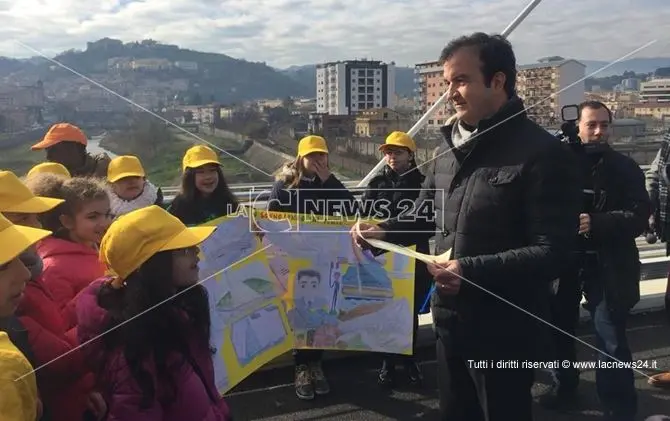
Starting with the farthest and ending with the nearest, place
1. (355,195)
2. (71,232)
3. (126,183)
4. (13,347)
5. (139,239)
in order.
Result: (355,195)
(126,183)
(71,232)
(139,239)
(13,347)

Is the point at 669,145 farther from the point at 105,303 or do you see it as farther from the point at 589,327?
the point at 105,303

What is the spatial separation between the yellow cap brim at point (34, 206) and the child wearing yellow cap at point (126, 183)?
1499 millimetres

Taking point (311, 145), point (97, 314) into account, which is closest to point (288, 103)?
point (311, 145)

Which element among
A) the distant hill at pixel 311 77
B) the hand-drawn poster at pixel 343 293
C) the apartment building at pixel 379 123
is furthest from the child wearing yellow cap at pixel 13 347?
the distant hill at pixel 311 77

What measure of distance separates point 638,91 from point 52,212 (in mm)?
3529

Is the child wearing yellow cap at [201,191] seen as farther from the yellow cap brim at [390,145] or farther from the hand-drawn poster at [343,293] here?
the yellow cap brim at [390,145]

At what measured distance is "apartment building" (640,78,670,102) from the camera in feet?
11.7

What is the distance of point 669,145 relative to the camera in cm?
342

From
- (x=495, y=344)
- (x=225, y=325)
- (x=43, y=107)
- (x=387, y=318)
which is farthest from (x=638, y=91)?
(x=43, y=107)

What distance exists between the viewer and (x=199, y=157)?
12.6 feet

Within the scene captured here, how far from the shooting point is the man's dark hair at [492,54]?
2.06m

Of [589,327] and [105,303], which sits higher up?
[105,303]

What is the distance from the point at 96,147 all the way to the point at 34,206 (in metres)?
1.87

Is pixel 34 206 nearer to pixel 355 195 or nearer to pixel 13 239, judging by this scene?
pixel 13 239
